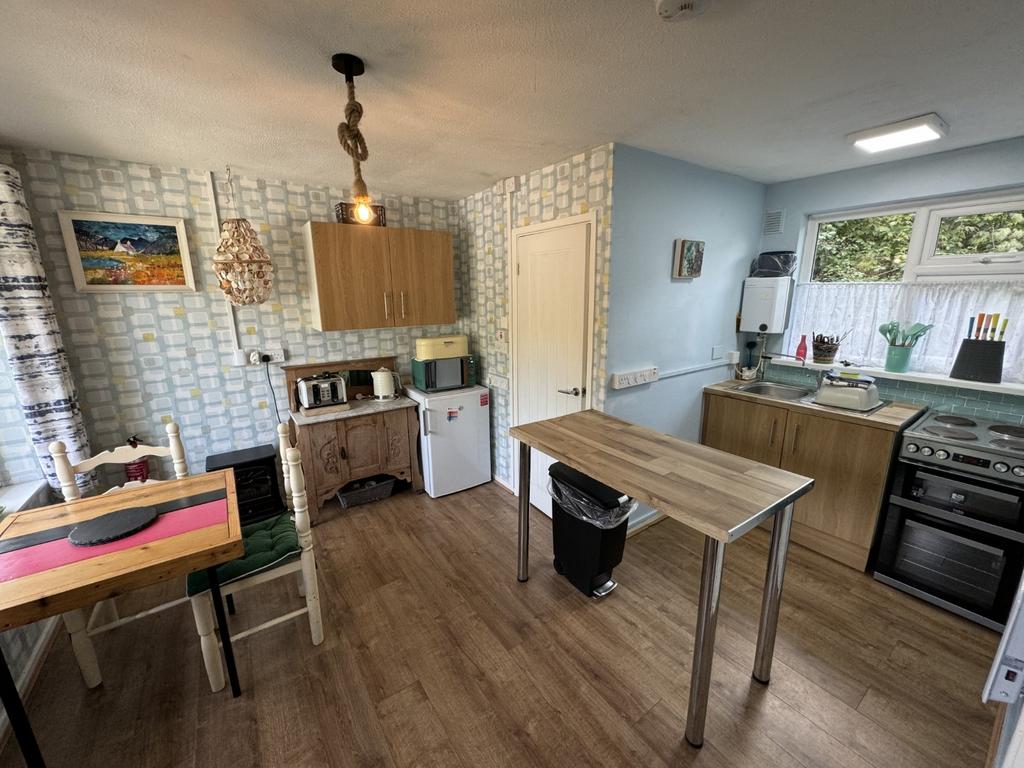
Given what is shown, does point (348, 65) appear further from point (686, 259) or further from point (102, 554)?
point (686, 259)

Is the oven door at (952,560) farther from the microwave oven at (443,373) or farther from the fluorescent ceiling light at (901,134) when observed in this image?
the microwave oven at (443,373)

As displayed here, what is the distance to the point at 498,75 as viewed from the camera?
1.48 metres

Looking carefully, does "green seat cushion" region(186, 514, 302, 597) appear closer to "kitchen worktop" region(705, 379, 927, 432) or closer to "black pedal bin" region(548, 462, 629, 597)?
"black pedal bin" region(548, 462, 629, 597)

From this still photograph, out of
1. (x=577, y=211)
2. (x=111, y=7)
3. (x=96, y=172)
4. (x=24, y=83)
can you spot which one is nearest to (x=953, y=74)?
(x=577, y=211)

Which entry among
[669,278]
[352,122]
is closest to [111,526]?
[352,122]

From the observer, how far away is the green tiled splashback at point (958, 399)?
228cm

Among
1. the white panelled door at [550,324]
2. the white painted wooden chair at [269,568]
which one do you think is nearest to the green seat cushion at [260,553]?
the white painted wooden chair at [269,568]

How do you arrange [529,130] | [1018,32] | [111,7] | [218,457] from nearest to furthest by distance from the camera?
[111,7] < [1018,32] < [529,130] < [218,457]

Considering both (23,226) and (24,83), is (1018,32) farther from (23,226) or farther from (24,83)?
(23,226)

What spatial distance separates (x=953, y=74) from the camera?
1.51 meters

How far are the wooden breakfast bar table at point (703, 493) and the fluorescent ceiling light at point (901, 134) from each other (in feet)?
6.01

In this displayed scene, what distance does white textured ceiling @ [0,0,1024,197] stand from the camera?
3.83 feet

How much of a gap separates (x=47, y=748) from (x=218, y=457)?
166cm

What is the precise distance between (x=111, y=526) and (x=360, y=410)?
63.9 inches
